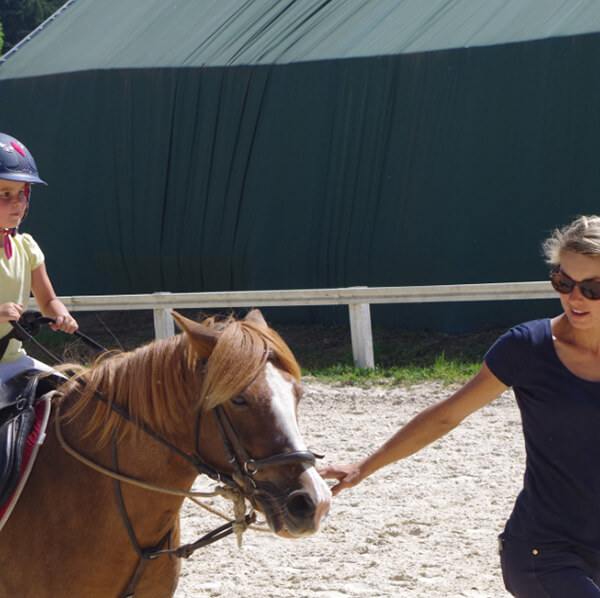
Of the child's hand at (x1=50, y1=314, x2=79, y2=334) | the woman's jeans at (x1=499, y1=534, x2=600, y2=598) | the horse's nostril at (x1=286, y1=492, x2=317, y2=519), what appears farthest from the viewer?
the child's hand at (x1=50, y1=314, x2=79, y2=334)

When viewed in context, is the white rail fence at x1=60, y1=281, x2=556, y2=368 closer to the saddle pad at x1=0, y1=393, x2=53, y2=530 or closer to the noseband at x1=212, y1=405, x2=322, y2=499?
the saddle pad at x1=0, y1=393, x2=53, y2=530

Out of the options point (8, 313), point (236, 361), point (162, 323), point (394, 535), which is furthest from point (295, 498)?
point (162, 323)

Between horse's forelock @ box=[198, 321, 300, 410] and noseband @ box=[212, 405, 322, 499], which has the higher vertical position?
horse's forelock @ box=[198, 321, 300, 410]

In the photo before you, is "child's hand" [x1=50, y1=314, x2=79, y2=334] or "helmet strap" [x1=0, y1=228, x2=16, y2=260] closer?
"helmet strap" [x1=0, y1=228, x2=16, y2=260]

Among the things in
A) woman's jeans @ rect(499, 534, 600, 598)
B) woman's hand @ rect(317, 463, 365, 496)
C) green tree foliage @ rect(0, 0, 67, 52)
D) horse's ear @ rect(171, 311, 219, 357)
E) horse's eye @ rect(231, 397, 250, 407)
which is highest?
green tree foliage @ rect(0, 0, 67, 52)

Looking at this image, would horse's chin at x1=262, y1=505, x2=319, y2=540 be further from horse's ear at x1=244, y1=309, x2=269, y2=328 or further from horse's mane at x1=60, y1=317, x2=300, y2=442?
horse's ear at x1=244, y1=309, x2=269, y2=328

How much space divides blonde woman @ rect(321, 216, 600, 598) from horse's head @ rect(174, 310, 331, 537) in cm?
66

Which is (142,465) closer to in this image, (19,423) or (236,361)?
(19,423)

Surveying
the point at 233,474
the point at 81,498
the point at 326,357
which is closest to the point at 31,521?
the point at 81,498

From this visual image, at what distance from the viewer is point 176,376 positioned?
302 centimetres

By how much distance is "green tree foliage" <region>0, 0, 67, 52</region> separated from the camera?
143 feet

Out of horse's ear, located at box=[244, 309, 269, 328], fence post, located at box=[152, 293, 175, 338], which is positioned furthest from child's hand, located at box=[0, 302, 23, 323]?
fence post, located at box=[152, 293, 175, 338]

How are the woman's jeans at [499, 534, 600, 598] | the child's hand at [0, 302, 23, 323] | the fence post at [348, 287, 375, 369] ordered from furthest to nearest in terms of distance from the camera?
1. the fence post at [348, 287, 375, 369]
2. the child's hand at [0, 302, 23, 323]
3. the woman's jeans at [499, 534, 600, 598]

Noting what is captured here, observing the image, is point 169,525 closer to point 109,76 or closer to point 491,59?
point 491,59
